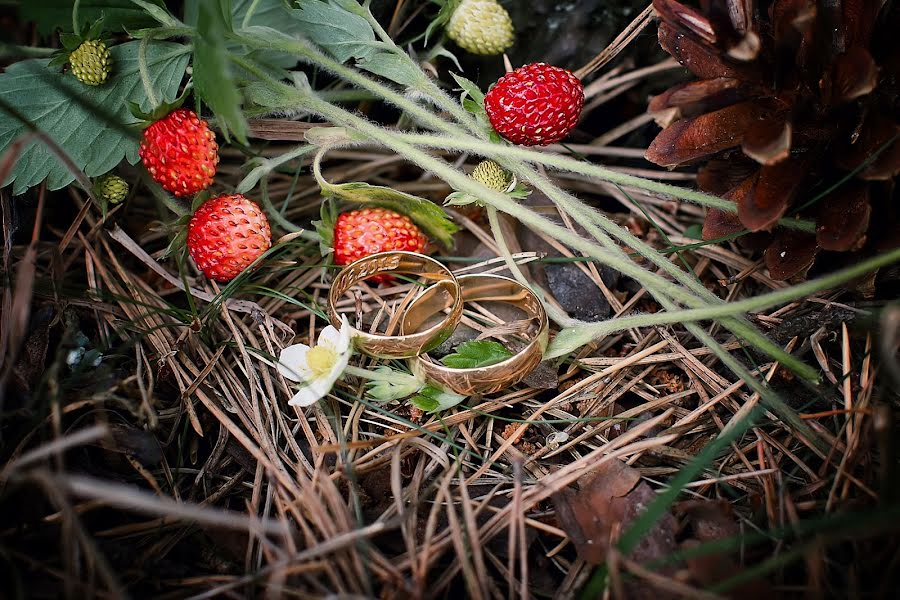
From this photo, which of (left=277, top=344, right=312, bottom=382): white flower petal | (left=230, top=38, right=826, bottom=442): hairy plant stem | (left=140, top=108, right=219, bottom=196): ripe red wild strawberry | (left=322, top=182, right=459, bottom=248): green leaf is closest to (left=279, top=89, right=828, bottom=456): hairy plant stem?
(left=230, top=38, right=826, bottom=442): hairy plant stem

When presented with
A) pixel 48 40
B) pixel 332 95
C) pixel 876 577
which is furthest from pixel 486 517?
pixel 48 40

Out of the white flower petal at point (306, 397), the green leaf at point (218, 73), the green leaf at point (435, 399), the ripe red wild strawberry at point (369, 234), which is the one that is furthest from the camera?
the ripe red wild strawberry at point (369, 234)

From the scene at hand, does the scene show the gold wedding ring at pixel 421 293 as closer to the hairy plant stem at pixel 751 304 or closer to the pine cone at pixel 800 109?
the hairy plant stem at pixel 751 304

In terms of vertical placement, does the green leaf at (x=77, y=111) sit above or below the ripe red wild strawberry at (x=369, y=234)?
above

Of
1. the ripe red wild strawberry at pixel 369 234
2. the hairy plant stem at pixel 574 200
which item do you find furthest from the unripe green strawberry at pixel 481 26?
the ripe red wild strawberry at pixel 369 234

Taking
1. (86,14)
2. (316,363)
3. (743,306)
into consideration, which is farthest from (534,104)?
(86,14)

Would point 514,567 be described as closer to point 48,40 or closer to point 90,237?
point 90,237

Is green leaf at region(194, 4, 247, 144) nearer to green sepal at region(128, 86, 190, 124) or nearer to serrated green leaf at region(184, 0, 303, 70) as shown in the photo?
green sepal at region(128, 86, 190, 124)
